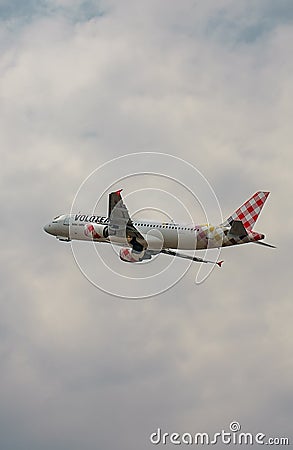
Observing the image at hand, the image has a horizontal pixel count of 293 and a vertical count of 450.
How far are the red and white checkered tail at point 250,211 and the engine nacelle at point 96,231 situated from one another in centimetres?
1649

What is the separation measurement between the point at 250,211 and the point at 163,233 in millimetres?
12738

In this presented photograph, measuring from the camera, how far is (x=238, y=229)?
3839 inches

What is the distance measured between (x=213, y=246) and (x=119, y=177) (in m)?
21.2

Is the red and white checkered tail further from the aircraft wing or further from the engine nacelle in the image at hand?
the engine nacelle

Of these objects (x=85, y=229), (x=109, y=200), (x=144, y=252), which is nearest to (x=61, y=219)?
(x=85, y=229)

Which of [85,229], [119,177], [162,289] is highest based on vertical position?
[85,229]

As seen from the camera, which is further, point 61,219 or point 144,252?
point 61,219

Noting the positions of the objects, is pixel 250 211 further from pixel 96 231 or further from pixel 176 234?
pixel 96 231

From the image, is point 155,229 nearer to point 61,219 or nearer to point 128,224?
point 128,224

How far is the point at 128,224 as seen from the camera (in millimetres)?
98562

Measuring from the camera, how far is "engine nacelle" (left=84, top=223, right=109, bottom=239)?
10194 cm

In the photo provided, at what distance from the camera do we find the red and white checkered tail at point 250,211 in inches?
4131

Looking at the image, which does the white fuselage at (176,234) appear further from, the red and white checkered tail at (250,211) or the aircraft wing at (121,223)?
the red and white checkered tail at (250,211)

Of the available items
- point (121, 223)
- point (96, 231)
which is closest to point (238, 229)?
point (121, 223)
